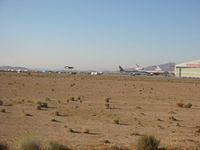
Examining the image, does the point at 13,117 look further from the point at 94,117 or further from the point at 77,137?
the point at 77,137

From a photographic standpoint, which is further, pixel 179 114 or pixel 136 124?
pixel 179 114

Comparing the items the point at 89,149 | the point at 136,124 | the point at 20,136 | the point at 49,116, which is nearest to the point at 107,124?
the point at 136,124

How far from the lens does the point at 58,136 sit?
2419 centimetres

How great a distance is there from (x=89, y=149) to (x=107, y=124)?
9877 mm

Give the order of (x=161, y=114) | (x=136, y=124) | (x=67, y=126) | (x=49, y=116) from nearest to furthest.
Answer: (x=67, y=126) → (x=136, y=124) → (x=49, y=116) → (x=161, y=114)

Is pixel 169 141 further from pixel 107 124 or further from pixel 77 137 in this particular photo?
pixel 107 124

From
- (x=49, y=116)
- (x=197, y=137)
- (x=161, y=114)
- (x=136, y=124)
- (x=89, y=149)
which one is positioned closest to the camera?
(x=89, y=149)

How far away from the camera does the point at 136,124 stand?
30844 millimetres

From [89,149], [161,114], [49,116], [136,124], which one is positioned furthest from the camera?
[161,114]

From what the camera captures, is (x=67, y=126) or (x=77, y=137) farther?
(x=67, y=126)

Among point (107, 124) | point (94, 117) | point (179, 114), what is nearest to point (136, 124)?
point (107, 124)

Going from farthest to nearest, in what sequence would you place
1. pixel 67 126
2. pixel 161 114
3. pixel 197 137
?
pixel 161 114, pixel 67 126, pixel 197 137

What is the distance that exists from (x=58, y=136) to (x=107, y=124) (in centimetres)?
666

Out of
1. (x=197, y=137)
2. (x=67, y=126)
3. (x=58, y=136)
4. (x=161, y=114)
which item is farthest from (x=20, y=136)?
(x=161, y=114)
